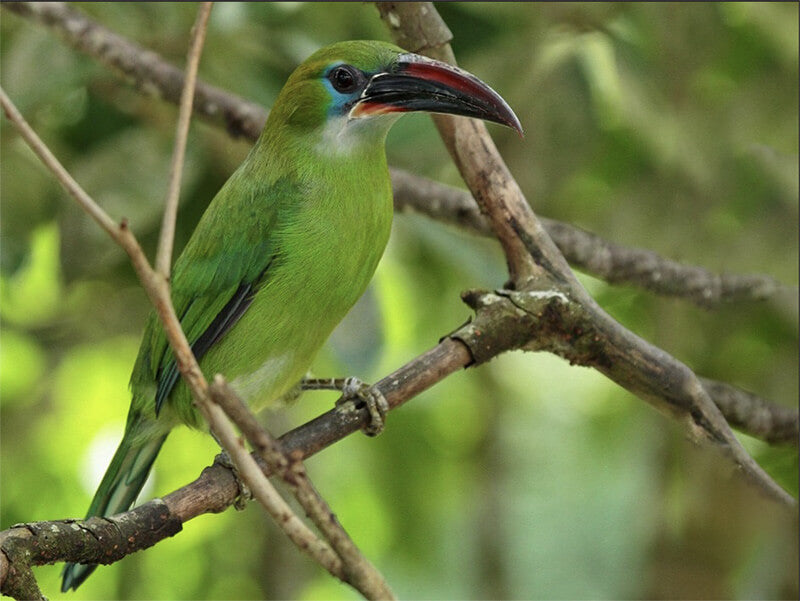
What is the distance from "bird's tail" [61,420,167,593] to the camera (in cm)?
307

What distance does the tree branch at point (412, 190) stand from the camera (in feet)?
10.9

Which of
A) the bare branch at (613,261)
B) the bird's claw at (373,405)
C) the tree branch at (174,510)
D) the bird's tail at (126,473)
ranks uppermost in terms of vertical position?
the bare branch at (613,261)

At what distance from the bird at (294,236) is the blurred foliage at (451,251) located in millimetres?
393

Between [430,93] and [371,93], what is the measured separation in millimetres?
234

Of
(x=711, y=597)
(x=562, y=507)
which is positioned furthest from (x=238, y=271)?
(x=562, y=507)

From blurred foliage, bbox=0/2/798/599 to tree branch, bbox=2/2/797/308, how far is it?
0.26ft

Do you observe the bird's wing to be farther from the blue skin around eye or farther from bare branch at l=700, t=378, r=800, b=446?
bare branch at l=700, t=378, r=800, b=446

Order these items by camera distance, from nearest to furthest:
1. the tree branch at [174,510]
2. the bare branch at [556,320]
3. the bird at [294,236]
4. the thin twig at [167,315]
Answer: the thin twig at [167,315] < the tree branch at [174,510] < the bare branch at [556,320] < the bird at [294,236]

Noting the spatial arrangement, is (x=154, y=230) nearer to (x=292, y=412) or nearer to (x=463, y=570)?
(x=292, y=412)

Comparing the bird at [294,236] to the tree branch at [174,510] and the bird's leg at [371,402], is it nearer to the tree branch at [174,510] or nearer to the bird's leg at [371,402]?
the bird's leg at [371,402]

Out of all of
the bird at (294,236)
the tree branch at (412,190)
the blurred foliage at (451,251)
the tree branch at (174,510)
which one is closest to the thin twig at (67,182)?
the tree branch at (174,510)

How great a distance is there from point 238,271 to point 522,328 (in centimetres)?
83

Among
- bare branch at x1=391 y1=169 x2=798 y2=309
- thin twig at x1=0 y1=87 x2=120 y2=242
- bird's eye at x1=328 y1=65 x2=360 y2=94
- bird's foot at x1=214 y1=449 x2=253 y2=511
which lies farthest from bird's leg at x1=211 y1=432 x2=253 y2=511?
bare branch at x1=391 y1=169 x2=798 y2=309

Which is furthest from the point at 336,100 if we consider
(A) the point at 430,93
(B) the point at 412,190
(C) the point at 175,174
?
(C) the point at 175,174
